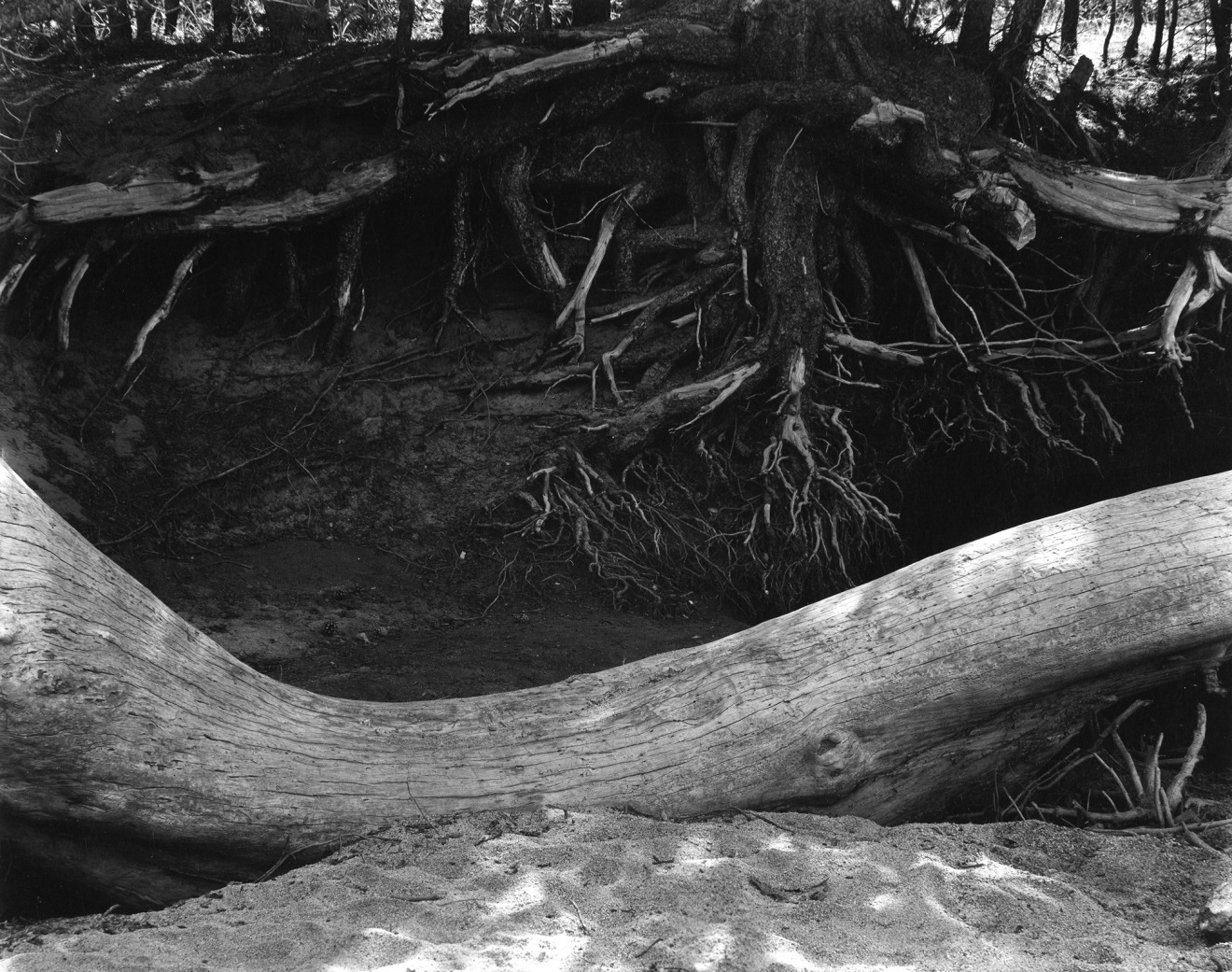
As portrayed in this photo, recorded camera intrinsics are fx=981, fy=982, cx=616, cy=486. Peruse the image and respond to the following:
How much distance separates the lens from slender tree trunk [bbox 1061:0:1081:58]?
19.3ft

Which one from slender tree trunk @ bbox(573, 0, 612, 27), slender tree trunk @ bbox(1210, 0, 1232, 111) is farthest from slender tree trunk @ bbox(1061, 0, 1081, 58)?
slender tree trunk @ bbox(573, 0, 612, 27)

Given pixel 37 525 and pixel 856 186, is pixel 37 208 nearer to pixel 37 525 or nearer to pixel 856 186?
pixel 37 525

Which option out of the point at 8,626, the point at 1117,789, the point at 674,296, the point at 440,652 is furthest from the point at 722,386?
the point at 8,626

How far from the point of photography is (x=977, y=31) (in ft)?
18.6

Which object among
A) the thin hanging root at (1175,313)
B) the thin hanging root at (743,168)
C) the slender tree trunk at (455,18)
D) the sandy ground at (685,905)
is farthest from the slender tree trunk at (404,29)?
the thin hanging root at (1175,313)

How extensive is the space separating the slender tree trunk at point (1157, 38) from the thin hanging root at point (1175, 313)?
1643mm

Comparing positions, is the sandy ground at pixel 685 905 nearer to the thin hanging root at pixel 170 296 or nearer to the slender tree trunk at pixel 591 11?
the thin hanging root at pixel 170 296

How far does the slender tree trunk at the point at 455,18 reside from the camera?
5336 millimetres

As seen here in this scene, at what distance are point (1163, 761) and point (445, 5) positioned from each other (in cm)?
497

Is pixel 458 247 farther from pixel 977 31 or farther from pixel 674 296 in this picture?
pixel 977 31

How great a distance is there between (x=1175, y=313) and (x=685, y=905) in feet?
13.6

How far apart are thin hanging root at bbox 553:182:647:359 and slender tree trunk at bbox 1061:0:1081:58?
278 cm

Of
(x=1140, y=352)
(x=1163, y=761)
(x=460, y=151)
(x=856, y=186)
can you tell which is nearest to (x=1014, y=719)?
(x=1163, y=761)

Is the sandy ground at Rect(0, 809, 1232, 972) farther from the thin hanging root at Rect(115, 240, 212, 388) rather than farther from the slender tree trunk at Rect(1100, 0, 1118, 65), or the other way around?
the slender tree trunk at Rect(1100, 0, 1118, 65)
